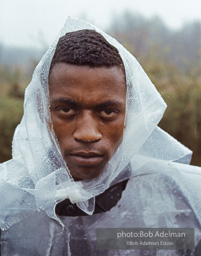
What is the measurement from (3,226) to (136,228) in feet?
1.61

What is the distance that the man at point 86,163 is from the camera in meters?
1.37

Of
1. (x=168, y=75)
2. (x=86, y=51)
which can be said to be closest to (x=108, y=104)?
(x=86, y=51)

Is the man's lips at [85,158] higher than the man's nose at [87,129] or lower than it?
lower

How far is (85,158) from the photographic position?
1368 millimetres

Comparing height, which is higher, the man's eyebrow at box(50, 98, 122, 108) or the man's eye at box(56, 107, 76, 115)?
the man's eyebrow at box(50, 98, 122, 108)

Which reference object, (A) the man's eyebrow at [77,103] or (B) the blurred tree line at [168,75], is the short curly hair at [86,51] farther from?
(B) the blurred tree line at [168,75]

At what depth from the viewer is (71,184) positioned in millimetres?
1437

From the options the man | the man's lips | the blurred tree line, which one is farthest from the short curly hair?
the blurred tree line

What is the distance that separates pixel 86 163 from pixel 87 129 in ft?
0.38

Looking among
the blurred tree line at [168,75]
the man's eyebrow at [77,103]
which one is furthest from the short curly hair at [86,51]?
the blurred tree line at [168,75]

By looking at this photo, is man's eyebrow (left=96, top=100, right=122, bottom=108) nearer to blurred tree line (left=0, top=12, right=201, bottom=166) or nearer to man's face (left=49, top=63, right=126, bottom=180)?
man's face (left=49, top=63, right=126, bottom=180)

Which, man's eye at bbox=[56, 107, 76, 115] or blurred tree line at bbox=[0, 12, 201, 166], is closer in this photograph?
man's eye at bbox=[56, 107, 76, 115]

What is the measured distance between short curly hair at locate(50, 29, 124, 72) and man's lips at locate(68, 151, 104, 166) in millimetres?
294

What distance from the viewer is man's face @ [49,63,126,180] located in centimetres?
135
